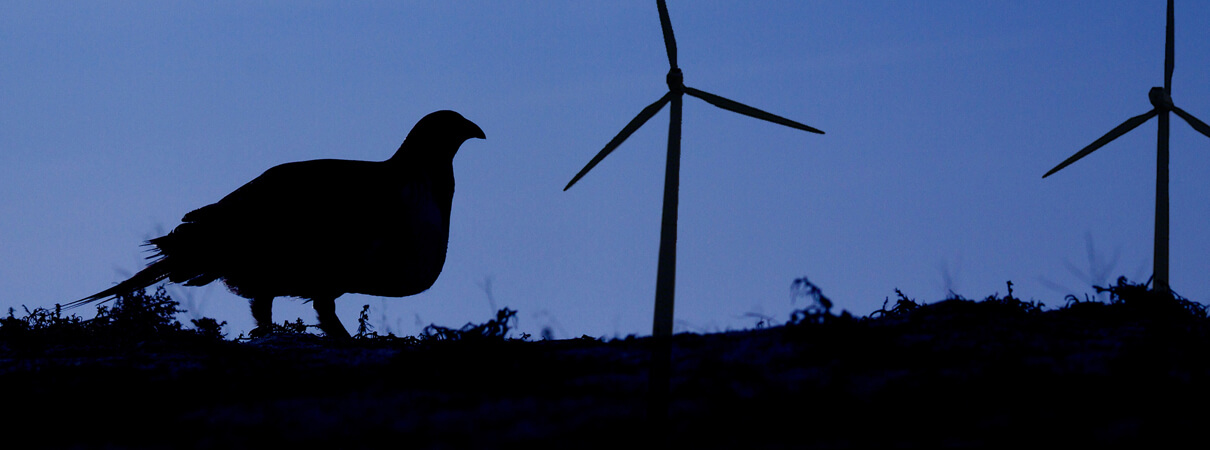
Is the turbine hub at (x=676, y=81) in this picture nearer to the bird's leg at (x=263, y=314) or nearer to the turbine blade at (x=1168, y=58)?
the bird's leg at (x=263, y=314)

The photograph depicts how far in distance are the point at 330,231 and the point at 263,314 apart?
3.88ft

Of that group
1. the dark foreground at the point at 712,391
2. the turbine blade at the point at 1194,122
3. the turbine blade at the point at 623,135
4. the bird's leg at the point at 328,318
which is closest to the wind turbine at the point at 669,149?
the turbine blade at the point at 623,135

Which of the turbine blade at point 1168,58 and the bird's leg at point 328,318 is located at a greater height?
the turbine blade at point 1168,58

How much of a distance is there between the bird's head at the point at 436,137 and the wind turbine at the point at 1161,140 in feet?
17.5

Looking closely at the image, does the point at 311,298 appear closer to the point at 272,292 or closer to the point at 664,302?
the point at 272,292

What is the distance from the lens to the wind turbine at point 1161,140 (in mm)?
9273

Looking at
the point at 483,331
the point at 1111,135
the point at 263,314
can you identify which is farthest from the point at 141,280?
the point at 1111,135

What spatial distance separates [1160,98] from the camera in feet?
33.0

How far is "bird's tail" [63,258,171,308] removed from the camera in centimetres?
1029

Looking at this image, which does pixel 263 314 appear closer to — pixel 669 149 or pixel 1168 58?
pixel 669 149

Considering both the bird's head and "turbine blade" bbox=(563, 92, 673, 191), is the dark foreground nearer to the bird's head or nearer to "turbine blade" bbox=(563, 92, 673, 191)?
"turbine blade" bbox=(563, 92, 673, 191)

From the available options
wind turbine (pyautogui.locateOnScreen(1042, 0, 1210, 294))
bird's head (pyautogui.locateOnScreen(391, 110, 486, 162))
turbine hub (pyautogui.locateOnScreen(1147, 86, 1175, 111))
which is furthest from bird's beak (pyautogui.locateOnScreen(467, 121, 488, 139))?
turbine hub (pyautogui.locateOnScreen(1147, 86, 1175, 111))

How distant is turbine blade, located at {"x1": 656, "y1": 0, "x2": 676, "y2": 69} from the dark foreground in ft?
5.70

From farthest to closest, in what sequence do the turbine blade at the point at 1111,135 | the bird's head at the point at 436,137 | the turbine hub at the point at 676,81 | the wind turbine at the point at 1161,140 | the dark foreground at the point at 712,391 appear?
the turbine blade at the point at 1111,135
the bird's head at the point at 436,137
the wind turbine at the point at 1161,140
the turbine hub at the point at 676,81
the dark foreground at the point at 712,391
